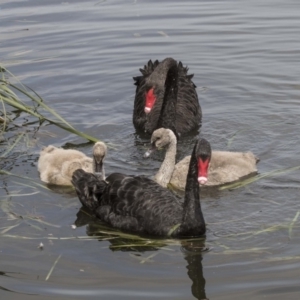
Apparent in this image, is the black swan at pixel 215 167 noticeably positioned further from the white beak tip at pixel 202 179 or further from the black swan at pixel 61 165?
the white beak tip at pixel 202 179

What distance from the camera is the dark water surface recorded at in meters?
5.14

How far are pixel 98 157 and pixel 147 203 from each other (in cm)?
70

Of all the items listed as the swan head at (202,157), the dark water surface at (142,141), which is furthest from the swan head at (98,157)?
the swan head at (202,157)

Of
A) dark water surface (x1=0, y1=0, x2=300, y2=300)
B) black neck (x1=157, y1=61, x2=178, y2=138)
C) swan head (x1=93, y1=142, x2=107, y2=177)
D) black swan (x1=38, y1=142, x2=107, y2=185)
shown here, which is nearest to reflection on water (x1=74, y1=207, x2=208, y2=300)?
dark water surface (x1=0, y1=0, x2=300, y2=300)

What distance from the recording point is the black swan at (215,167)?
6.77 meters

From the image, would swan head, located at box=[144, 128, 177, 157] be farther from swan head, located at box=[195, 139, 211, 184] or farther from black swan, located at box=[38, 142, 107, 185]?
swan head, located at box=[195, 139, 211, 184]

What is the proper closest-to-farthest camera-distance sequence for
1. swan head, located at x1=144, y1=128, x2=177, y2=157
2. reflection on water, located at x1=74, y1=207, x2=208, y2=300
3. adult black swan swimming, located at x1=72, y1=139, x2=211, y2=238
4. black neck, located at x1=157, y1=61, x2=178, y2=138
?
reflection on water, located at x1=74, y1=207, x2=208, y2=300 → adult black swan swimming, located at x1=72, y1=139, x2=211, y2=238 → swan head, located at x1=144, y1=128, x2=177, y2=157 → black neck, located at x1=157, y1=61, x2=178, y2=138

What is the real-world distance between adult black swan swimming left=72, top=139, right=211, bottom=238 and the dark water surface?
124mm

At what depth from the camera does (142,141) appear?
8.11 metres

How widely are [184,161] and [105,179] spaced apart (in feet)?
2.72

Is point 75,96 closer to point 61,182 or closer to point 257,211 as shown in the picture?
point 61,182

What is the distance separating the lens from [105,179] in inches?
259

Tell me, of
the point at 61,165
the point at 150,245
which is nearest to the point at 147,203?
the point at 150,245

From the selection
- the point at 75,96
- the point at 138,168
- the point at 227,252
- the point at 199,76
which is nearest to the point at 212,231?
the point at 227,252
